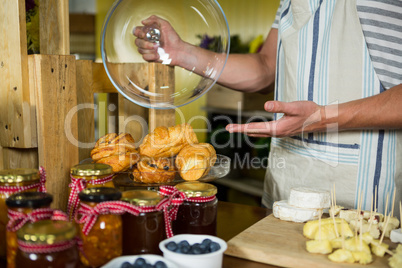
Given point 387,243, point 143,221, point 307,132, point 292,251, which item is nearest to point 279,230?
point 292,251

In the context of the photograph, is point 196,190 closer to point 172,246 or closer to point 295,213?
point 172,246

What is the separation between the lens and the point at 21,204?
72 centimetres

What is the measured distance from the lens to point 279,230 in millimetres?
1022

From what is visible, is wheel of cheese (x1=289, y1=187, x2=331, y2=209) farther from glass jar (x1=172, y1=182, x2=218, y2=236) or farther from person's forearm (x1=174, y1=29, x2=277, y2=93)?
person's forearm (x1=174, y1=29, x2=277, y2=93)

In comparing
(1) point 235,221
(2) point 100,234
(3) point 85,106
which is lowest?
(1) point 235,221

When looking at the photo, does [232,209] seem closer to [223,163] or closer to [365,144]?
[223,163]

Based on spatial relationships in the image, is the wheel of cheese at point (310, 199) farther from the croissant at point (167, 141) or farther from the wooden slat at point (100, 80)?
the wooden slat at point (100, 80)

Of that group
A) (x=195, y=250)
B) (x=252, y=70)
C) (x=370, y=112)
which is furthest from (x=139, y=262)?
(x=252, y=70)

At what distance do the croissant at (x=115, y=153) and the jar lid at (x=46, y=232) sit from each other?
1.35ft

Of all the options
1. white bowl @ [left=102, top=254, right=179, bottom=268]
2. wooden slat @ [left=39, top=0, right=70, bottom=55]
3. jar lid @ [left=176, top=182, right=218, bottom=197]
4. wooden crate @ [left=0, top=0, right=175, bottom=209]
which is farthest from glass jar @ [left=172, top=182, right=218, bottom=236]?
wooden slat @ [left=39, top=0, right=70, bottom=55]

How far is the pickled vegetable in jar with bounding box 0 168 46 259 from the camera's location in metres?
0.81

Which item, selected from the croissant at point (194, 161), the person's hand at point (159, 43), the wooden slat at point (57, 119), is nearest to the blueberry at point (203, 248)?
the croissant at point (194, 161)

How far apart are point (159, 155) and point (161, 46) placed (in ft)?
1.11

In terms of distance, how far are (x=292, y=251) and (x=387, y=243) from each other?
23cm
